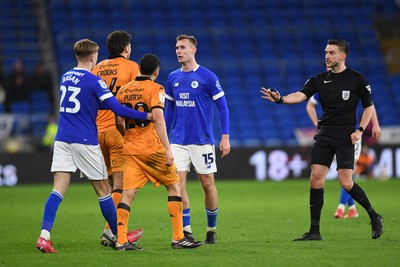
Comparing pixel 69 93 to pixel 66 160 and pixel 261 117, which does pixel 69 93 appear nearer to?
pixel 66 160

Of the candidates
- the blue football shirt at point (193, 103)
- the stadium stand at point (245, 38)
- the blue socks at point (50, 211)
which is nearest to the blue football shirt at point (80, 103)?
the blue socks at point (50, 211)

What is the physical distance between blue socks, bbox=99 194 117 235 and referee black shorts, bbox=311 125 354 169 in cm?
251

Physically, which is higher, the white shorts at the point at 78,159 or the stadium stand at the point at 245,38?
the stadium stand at the point at 245,38

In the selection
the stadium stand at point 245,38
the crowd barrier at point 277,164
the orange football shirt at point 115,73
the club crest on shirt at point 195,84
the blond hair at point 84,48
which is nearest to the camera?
the blond hair at point 84,48

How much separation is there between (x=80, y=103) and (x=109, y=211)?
1.27 m

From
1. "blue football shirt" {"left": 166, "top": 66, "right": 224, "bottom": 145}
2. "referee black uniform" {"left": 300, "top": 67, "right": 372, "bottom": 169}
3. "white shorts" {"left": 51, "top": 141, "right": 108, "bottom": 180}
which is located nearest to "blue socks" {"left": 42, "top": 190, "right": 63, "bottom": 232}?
"white shorts" {"left": 51, "top": 141, "right": 108, "bottom": 180}

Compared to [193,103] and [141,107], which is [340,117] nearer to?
[193,103]

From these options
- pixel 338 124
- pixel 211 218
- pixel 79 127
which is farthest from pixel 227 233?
pixel 79 127

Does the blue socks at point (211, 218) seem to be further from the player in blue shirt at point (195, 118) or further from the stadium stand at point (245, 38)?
the stadium stand at point (245, 38)

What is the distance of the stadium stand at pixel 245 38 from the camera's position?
27.4m

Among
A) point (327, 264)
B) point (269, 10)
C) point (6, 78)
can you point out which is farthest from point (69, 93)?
point (269, 10)

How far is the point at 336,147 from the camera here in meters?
10.2

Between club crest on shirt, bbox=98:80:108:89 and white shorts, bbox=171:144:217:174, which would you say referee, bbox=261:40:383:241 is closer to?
white shorts, bbox=171:144:217:174

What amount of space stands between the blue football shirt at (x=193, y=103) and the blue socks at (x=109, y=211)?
1.24 meters
